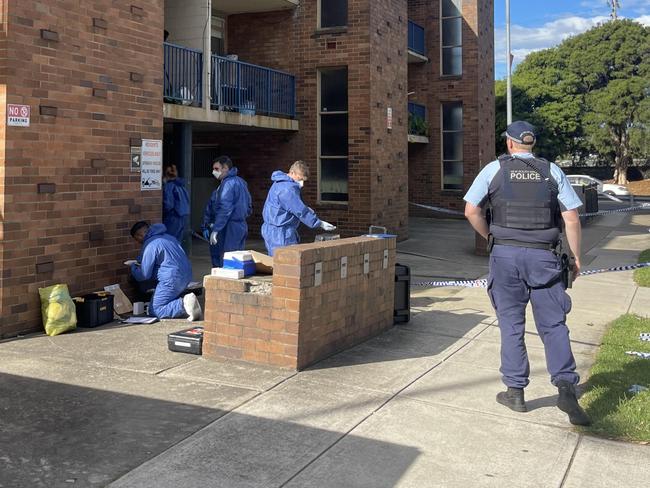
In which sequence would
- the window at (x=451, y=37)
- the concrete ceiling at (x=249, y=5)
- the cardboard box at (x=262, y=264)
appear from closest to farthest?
the cardboard box at (x=262, y=264), the concrete ceiling at (x=249, y=5), the window at (x=451, y=37)

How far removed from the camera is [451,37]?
22.8 metres

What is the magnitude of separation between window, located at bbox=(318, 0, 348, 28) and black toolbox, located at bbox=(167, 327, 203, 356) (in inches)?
415

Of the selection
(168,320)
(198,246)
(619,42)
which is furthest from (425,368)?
(619,42)

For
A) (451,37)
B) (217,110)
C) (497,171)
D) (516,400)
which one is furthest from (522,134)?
(451,37)

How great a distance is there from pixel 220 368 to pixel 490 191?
8.60 ft

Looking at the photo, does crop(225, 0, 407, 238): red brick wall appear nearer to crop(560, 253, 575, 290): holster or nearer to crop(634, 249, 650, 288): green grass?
crop(634, 249, 650, 288): green grass

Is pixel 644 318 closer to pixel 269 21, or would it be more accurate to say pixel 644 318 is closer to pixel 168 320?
pixel 168 320

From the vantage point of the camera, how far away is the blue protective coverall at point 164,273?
761 cm

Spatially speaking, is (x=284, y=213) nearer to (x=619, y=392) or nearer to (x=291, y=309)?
(x=291, y=309)

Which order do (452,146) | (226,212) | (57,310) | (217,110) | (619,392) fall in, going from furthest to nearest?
(452,146)
(217,110)
(226,212)
(57,310)
(619,392)

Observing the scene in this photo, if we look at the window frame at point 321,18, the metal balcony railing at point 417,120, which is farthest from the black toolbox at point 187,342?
the metal balcony railing at point 417,120

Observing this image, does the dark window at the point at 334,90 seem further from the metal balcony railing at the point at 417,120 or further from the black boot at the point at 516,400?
the black boot at the point at 516,400

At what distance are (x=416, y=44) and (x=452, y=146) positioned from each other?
353cm

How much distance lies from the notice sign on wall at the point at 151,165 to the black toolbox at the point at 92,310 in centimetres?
170
